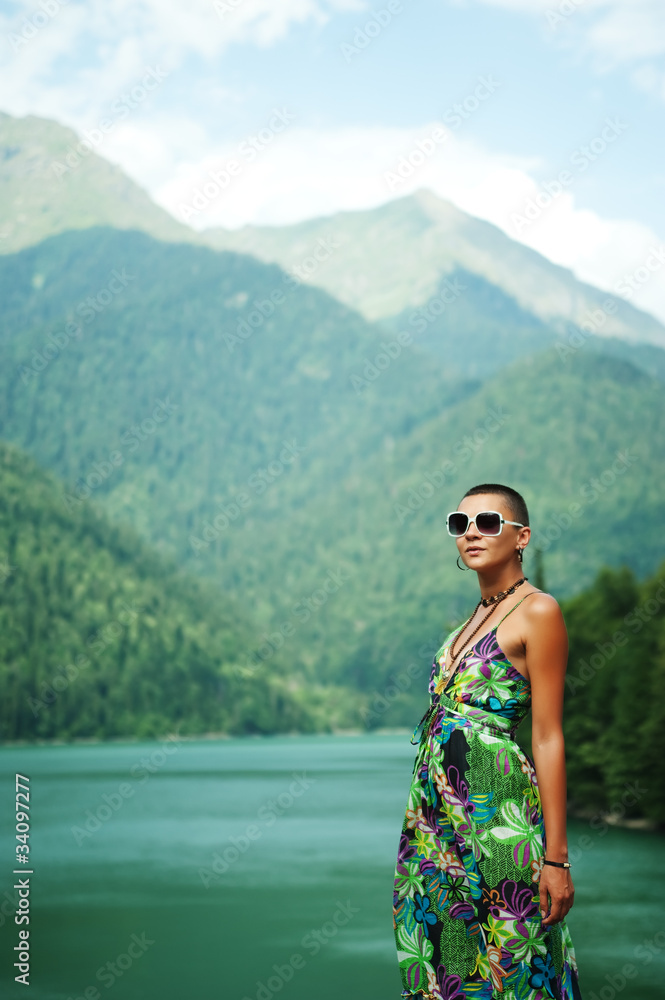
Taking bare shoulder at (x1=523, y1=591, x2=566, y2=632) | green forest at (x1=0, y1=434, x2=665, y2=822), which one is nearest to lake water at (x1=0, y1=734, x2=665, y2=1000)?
bare shoulder at (x1=523, y1=591, x2=566, y2=632)

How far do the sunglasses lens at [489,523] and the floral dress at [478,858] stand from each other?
0.37m

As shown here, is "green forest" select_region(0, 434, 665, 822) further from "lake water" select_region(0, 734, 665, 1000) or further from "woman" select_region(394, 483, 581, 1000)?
"woman" select_region(394, 483, 581, 1000)

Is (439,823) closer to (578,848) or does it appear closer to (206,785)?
(578,848)

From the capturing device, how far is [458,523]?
15.1 feet

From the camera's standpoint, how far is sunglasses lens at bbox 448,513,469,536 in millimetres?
Result: 4582

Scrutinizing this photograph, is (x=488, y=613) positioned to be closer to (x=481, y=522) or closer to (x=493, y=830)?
(x=481, y=522)

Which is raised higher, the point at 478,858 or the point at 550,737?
the point at 550,737

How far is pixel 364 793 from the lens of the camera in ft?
227

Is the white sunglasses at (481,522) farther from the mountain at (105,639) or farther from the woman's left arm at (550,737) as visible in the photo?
the mountain at (105,639)

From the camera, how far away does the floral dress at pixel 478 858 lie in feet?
13.9

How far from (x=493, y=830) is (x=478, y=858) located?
4.3 inches

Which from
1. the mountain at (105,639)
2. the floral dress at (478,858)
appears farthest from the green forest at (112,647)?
the floral dress at (478,858)

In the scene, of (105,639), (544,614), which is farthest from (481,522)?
(105,639)

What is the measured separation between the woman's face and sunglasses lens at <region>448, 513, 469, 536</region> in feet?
0.06
